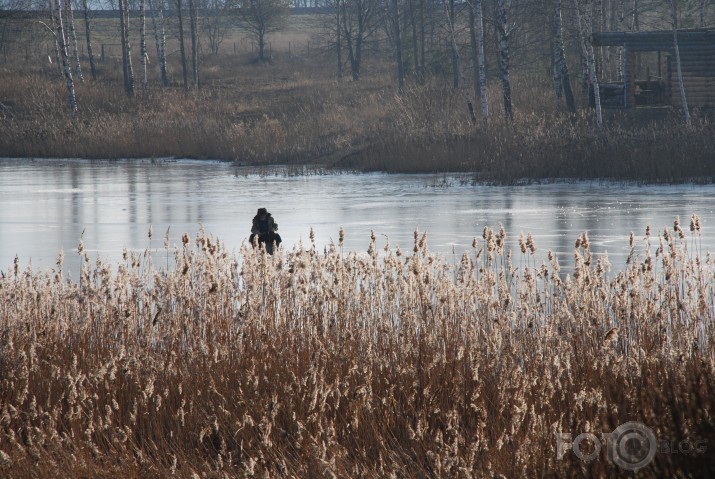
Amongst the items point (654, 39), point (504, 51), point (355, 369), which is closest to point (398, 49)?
point (504, 51)

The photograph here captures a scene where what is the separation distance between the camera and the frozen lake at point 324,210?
14.3 metres

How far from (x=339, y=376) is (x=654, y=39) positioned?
31.0 m

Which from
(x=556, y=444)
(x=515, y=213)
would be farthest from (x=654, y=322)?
(x=515, y=213)

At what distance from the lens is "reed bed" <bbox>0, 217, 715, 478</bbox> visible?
4.42 meters

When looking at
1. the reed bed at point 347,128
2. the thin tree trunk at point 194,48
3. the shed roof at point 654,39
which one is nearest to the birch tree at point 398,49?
the reed bed at point 347,128

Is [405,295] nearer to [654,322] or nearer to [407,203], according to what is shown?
[654,322]

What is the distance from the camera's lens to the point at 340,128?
119ft

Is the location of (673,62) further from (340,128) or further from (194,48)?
(194,48)

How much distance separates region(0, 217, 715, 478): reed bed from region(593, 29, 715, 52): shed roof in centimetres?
2747

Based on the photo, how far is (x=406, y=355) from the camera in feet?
19.4

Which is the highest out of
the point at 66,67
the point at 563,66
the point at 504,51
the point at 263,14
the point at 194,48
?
the point at 263,14

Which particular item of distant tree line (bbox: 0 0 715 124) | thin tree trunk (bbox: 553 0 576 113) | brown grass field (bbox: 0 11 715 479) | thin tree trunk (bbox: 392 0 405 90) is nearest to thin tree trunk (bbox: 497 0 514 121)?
distant tree line (bbox: 0 0 715 124)

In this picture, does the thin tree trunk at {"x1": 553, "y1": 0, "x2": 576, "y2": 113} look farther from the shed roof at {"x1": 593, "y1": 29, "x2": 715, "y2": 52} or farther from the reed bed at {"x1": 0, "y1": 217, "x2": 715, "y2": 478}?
the reed bed at {"x1": 0, "y1": 217, "x2": 715, "y2": 478}

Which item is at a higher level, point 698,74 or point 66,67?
point 66,67
